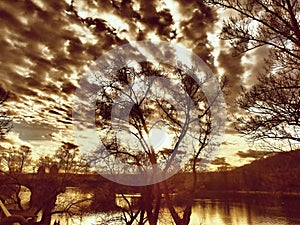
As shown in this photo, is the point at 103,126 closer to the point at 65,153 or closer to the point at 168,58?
the point at 168,58

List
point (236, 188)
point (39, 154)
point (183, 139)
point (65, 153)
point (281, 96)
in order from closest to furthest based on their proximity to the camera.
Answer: point (281, 96) < point (183, 139) < point (65, 153) < point (39, 154) < point (236, 188)

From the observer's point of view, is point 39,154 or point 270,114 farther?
point 39,154

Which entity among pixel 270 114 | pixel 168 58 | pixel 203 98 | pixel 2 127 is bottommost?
pixel 270 114

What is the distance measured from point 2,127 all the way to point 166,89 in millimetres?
8659

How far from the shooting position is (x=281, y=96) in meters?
6.91

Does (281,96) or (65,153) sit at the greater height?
(65,153)

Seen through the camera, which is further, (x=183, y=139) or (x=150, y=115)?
(x=150, y=115)

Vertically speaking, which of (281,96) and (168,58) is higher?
(168,58)

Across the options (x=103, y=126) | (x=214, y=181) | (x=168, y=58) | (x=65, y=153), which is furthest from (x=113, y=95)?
(x=214, y=181)

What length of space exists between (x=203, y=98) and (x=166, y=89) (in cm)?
183

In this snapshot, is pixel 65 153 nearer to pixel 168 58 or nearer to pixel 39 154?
pixel 39 154

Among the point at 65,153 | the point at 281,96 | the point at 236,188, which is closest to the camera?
the point at 281,96

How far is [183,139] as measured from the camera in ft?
43.9

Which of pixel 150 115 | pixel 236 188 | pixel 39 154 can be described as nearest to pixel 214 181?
pixel 236 188
